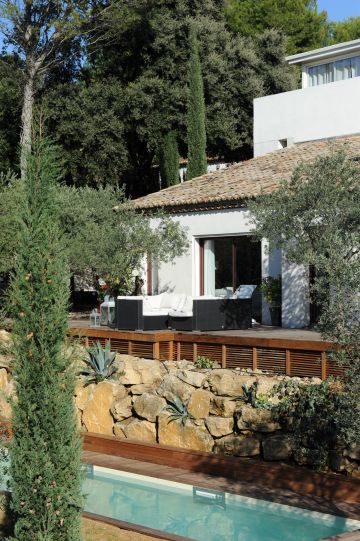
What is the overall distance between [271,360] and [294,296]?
4385 mm

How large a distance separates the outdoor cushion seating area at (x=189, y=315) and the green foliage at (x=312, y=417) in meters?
3.81

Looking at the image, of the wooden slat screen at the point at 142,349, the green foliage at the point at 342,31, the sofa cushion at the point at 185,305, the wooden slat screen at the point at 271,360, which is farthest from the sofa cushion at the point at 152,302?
the green foliage at the point at 342,31

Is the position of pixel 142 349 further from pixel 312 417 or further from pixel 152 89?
pixel 152 89

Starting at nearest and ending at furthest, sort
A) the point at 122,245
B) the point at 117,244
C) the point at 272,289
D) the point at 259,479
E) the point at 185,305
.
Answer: the point at 259,479
the point at 185,305
the point at 272,289
the point at 117,244
the point at 122,245

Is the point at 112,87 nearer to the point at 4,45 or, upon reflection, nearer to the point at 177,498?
the point at 4,45

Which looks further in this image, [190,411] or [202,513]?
[190,411]

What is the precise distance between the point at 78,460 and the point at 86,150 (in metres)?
26.5

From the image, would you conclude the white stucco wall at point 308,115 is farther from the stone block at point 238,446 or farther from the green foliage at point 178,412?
the stone block at point 238,446

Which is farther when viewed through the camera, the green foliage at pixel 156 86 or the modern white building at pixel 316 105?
the green foliage at pixel 156 86

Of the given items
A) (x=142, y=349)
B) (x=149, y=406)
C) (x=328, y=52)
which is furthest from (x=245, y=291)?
(x=328, y=52)

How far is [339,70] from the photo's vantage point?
28.8m

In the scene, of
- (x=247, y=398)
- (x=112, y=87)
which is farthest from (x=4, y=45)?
(x=247, y=398)

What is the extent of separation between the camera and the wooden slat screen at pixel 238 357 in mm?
15617

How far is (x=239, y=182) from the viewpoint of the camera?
885 inches
